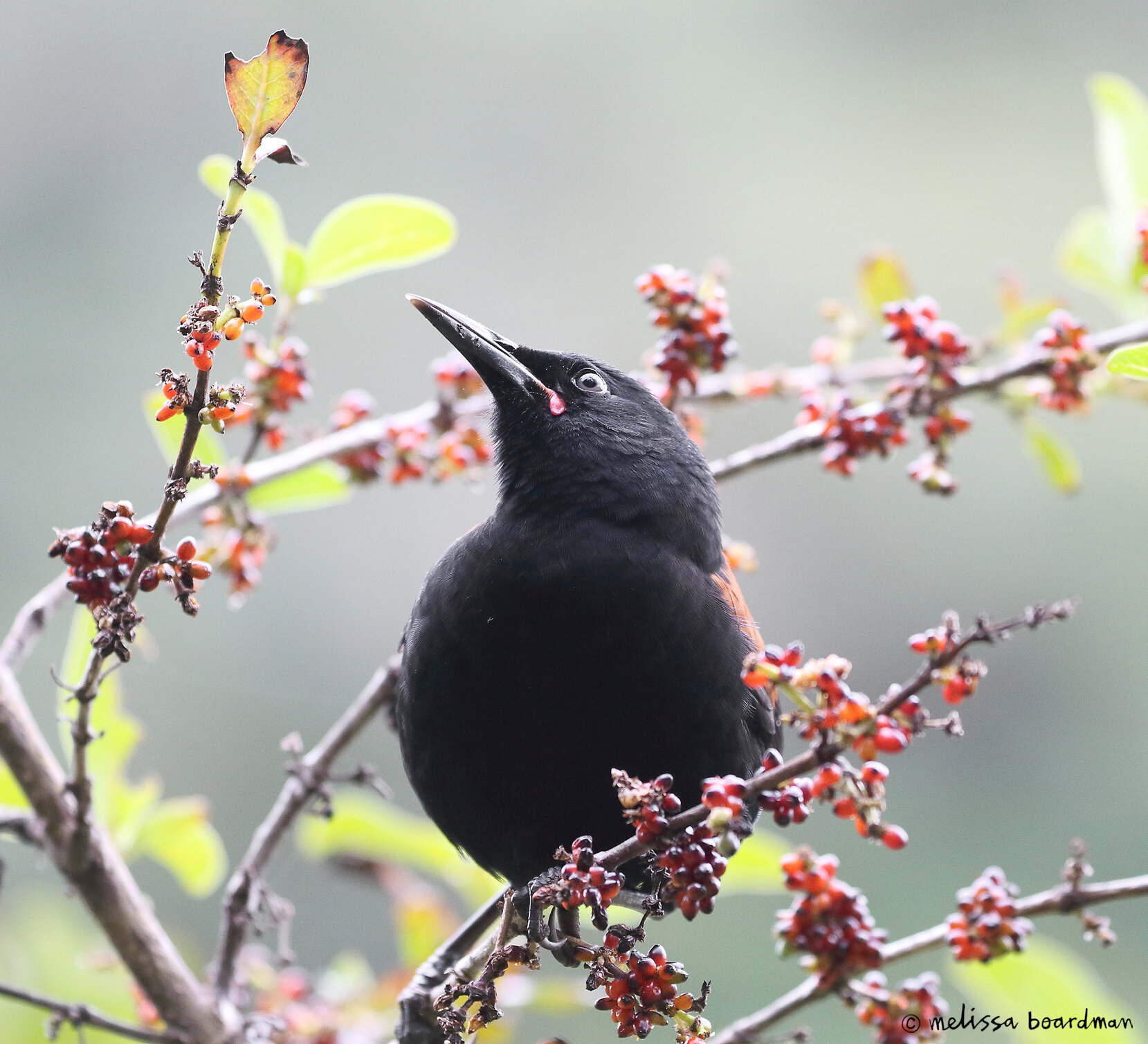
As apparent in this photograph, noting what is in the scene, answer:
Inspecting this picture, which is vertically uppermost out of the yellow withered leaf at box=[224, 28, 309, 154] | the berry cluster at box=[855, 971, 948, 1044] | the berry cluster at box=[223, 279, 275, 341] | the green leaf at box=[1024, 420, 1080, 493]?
the green leaf at box=[1024, 420, 1080, 493]

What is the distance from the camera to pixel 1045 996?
2.00 meters

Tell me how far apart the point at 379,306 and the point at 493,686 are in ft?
28.7

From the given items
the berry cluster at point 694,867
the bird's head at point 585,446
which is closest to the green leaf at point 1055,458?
the bird's head at point 585,446

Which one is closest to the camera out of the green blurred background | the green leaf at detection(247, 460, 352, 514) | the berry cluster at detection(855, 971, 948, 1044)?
the berry cluster at detection(855, 971, 948, 1044)

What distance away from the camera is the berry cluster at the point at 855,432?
195 centimetres

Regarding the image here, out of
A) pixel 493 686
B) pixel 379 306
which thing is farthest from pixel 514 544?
pixel 379 306

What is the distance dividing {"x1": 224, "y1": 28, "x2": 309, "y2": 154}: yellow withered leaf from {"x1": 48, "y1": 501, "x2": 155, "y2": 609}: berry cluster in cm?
39

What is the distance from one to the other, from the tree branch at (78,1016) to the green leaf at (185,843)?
→ 495 mm

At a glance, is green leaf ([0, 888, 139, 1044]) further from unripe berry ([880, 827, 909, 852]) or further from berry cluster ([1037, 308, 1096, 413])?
berry cluster ([1037, 308, 1096, 413])

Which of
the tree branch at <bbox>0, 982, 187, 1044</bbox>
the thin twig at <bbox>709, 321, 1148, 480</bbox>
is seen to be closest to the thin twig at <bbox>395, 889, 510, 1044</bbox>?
the tree branch at <bbox>0, 982, 187, 1044</bbox>

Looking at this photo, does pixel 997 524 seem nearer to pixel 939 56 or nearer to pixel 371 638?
pixel 371 638

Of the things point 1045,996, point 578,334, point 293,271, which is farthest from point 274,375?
point 578,334

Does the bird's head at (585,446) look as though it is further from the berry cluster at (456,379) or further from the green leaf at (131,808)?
the green leaf at (131,808)

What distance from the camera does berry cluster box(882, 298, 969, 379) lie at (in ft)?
6.42
